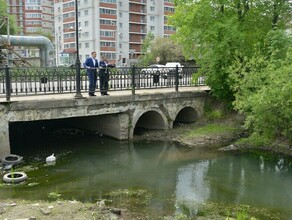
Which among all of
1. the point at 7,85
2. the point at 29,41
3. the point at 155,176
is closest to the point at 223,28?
the point at 155,176

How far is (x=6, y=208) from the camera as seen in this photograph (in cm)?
799

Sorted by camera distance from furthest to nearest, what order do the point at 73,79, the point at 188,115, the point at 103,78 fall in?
the point at 188,115 < the point at 103,78 < the point at 73,79

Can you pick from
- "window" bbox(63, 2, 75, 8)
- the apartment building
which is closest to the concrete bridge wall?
the apartment building

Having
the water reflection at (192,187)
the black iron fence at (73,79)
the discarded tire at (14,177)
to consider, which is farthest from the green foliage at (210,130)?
the discarded tire at (14,177)

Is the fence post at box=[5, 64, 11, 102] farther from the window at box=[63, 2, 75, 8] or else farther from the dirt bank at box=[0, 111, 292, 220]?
the window at box=[63, 2, 75, 8]

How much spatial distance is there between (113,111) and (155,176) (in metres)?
4.42

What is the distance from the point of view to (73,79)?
14.8m

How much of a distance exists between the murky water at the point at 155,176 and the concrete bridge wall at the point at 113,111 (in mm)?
951

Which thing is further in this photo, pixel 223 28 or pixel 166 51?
pixel 166 51

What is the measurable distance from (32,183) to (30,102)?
11.1 feet

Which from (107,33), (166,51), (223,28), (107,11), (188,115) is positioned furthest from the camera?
(107,33)

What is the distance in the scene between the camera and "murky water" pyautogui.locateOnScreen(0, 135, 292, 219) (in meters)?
9.52

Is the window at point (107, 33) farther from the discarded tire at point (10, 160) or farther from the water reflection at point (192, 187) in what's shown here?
the water reflection at point (192, 187)

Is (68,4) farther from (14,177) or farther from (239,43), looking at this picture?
(14,177)
